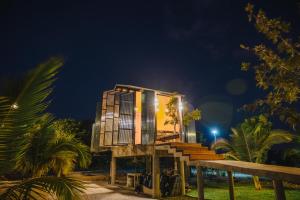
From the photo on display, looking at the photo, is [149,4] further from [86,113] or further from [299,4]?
[86,113]

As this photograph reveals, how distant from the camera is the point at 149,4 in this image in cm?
4284

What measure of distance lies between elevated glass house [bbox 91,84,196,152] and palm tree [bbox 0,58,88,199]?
36.3 ft

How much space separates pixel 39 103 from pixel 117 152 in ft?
38.9

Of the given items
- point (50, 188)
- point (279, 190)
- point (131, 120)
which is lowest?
point (279, 190)

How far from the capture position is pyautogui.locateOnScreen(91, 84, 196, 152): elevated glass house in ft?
43.4

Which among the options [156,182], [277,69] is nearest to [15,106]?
[277,69]

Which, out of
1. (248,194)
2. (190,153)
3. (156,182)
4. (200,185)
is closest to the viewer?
(200,185)

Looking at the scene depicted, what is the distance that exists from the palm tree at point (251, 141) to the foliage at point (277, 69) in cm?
885

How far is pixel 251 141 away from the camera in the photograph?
12.3 metres

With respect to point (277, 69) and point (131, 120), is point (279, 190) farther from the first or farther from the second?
point (131, 120)

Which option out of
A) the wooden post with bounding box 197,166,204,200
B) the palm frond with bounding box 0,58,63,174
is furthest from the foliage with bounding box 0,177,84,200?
the wooden post with bounding box 197,166,204,200

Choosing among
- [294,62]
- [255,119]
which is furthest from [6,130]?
[255,119]

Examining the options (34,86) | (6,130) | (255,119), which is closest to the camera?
(6,130)

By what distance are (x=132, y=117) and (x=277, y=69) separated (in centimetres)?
1083
